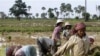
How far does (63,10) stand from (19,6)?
23094 mm

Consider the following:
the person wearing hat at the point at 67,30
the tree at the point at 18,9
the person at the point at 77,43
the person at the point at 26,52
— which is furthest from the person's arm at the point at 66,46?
the tree at the point at 18,9

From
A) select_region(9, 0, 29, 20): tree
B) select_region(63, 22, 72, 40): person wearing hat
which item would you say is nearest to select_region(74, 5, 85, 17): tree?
select_region(9, 0, 29, 20): tree

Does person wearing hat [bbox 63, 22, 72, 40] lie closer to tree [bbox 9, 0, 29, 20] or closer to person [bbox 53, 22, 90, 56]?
person [bbox 53, 22, 90, 56]

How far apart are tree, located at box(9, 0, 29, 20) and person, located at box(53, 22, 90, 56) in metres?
87.2

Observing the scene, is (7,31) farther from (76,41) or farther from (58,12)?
(58,12)

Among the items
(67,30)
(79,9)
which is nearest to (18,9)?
(79,9)

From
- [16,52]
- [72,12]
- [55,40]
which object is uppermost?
[16,52]

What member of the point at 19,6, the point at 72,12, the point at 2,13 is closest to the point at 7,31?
the point at 19,6

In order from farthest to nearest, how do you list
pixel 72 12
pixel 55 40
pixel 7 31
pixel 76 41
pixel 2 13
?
pixel 72 12, pixel 2 13, pixel 7 31, pixel 55 40, pixel 76 41

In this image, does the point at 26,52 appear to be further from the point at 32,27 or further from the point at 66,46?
the point at 32,27

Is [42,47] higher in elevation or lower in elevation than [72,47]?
lower

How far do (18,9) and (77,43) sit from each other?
88.0 metres

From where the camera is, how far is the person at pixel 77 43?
17.8ft

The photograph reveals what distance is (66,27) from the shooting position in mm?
10633
